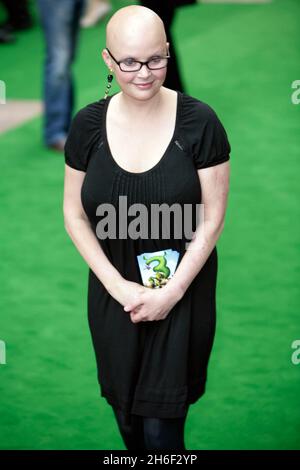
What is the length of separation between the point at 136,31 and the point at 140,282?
77cm

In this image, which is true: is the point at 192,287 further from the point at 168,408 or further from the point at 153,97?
the point at 153,97

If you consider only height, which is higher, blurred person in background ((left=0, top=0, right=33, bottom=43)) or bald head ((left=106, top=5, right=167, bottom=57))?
blurred person in background ((left=0, top=0, right=33, bottom=43))

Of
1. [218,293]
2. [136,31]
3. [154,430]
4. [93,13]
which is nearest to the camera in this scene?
[136,31]

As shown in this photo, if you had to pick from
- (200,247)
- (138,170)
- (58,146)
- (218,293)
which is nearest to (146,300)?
(200,247)

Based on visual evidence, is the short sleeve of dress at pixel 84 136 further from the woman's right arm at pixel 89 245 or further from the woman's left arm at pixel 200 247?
the woman's left arm at pixel 200 247

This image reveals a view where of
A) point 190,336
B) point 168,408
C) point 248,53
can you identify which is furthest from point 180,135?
point 248,53

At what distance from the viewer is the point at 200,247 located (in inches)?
103

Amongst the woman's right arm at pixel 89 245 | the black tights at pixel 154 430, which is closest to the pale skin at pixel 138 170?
the woman's right arm at pixel 89 245

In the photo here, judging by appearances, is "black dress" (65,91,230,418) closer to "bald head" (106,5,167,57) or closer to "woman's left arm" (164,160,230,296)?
"woman's left arm" (164,160,230,296)

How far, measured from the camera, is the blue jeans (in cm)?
665

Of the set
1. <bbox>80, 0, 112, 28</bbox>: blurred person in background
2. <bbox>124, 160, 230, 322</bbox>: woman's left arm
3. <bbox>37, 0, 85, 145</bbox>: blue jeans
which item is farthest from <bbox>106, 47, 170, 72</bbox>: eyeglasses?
<bbox>80, 0, 112, 28</bbox>: blurred person in background

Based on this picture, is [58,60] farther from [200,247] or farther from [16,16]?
[16,16]

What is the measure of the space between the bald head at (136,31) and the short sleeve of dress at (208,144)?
0.26 meters
